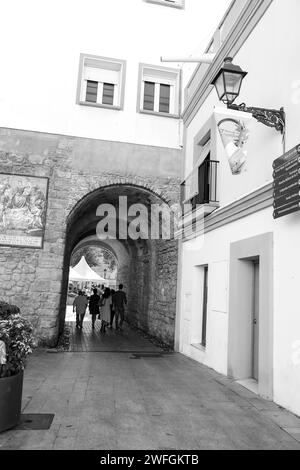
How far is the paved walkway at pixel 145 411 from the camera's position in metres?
3.65

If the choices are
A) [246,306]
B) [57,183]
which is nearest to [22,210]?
[57,183]

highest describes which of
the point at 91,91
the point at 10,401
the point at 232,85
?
the point at 91,91

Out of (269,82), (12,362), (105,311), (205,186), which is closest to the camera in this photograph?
(12,362)

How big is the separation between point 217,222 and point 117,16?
6519 millimetres

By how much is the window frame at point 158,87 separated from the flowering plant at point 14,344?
7.35 m

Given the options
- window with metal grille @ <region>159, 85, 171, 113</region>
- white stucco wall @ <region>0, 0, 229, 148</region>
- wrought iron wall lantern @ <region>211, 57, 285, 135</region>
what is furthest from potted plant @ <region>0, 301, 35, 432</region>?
window with metal grille @ <region>159, 85, 171, 113</region>

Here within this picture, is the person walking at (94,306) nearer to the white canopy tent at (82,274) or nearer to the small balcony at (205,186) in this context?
the small balcony at (205,186)

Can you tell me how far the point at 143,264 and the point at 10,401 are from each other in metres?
10.2

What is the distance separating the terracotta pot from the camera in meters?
3.67

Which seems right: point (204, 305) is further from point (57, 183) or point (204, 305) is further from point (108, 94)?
point (108, 94)

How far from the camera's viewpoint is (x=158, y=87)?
10453mm

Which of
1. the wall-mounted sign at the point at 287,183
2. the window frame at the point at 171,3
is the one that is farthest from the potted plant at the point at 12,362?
Answer: the window frame at the point at 171,3

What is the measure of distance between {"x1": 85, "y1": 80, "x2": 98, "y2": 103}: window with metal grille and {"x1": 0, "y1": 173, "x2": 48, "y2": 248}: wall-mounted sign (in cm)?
251

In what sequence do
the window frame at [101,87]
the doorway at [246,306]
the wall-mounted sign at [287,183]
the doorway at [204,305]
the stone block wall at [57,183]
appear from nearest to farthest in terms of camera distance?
the wall-mounted sign at [287,183] < the doorway at [246,306] < the doorway at [204,305] < the stone block wall at [57,183] < the window frame at [101,87]
